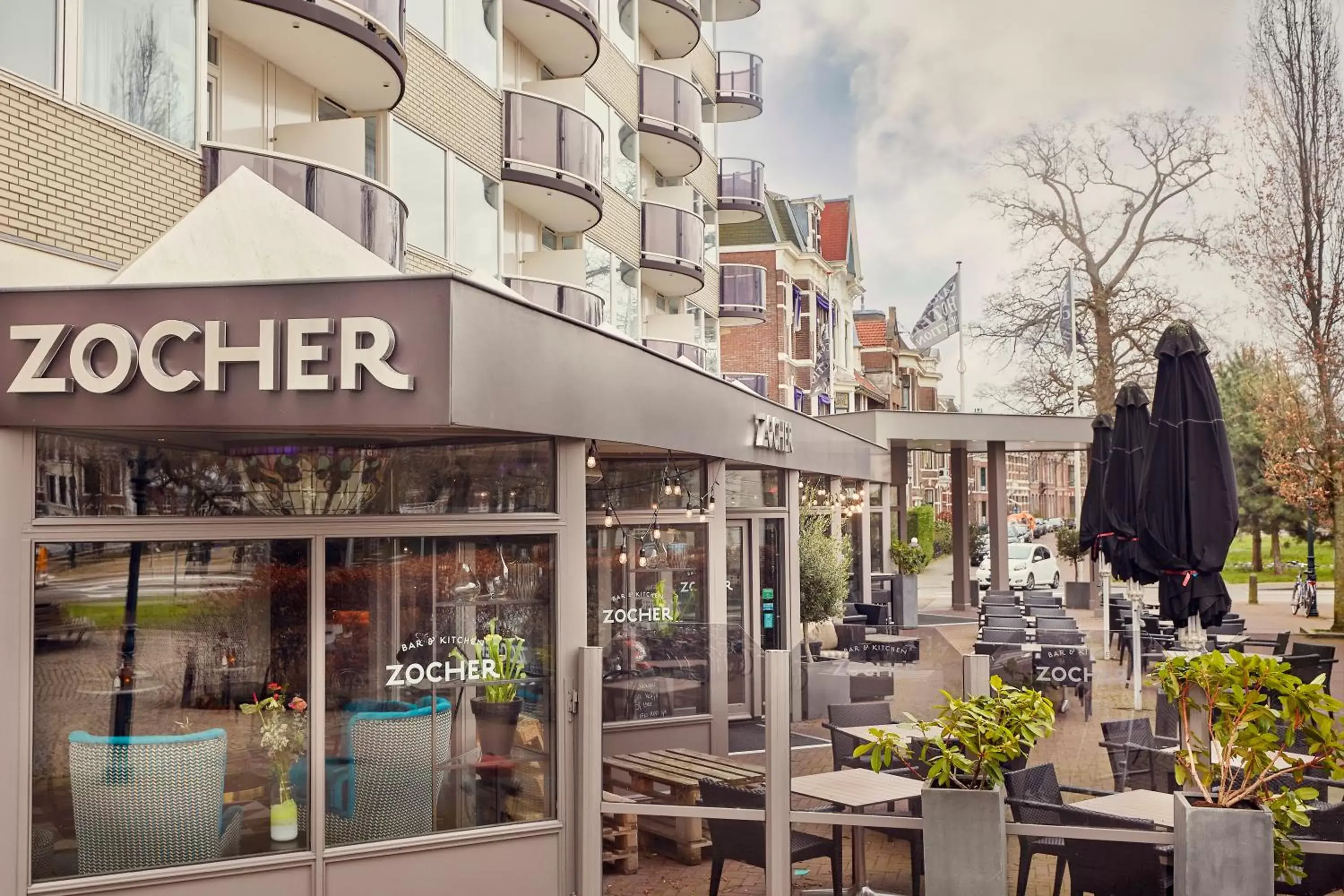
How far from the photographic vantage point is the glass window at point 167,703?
659 centimetres

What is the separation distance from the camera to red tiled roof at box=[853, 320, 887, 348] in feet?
222

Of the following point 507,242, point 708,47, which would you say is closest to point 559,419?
point 507,242

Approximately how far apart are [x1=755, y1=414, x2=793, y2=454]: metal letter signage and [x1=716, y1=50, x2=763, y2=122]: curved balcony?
17797mm

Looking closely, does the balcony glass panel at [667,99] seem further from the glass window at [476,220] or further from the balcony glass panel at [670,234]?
the glass window at [476,220]

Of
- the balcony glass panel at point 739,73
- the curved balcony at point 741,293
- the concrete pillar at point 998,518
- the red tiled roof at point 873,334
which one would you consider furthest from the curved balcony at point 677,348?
the red tiled roof at point 873,334

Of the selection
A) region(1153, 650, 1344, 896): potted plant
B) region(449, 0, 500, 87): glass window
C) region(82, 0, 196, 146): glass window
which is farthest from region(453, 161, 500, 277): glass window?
region(1153, 650, 1344, 896): potted plant

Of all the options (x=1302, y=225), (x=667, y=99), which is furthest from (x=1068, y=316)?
(x=667, y=99)

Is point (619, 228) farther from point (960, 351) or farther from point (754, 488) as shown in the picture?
point (960, 351)

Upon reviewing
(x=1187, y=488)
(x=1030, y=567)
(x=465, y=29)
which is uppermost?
(x=465, y=29)

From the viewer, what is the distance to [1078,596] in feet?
105

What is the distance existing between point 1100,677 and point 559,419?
917 centimetres

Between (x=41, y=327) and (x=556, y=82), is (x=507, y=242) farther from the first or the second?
(x=41, y=327)

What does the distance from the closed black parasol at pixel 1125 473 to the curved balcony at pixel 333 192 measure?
7476 millimetres

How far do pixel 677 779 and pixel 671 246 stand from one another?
1797 cm
